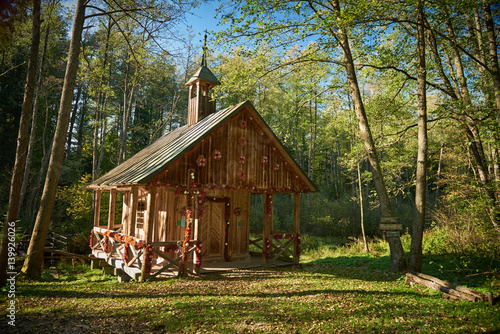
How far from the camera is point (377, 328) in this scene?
5.17 metres

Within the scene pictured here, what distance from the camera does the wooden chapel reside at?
9102mm

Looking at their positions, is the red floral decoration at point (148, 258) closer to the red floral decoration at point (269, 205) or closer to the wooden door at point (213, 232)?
the wooden door at point (213, 232)

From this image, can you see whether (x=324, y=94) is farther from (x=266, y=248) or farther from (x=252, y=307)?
(x=252, y=307)

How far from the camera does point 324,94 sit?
1507 centimetres

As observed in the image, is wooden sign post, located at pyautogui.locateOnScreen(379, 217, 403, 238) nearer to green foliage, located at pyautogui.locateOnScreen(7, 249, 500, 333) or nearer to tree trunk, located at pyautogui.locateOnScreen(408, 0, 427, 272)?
tree trunk, located at pyautogui.locateOnScreen(408, 0, 427, 272)

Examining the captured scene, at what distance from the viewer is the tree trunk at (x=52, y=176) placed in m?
8.13

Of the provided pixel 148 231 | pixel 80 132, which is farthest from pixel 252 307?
pixel 80 132

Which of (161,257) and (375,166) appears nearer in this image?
(161,257)

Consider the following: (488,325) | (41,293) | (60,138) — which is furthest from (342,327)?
(60,138)

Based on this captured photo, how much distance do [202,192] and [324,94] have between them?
29.2 feet

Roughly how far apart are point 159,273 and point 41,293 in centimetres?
295

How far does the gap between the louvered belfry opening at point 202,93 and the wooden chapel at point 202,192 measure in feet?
0.15

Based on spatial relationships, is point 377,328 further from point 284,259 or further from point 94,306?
point 284,259

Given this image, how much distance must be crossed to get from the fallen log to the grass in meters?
0.19
